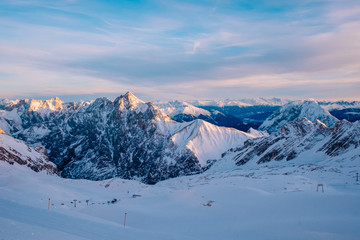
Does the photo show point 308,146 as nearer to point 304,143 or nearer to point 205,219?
point 304,143

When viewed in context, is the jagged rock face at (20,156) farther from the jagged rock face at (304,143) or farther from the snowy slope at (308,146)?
the snowy slope at (308,146)

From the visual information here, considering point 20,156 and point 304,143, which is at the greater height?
point 304,143

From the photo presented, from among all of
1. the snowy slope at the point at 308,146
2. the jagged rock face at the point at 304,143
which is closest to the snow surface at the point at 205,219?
the snowy slope at the point at 308,146

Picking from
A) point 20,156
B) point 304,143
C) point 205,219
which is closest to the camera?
point 205,219

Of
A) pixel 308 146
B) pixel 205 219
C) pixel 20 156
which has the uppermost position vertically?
pixel 308 146

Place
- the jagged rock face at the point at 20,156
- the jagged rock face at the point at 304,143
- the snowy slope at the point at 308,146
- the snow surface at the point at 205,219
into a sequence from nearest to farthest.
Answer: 1. the snow surface at the point at 205,219
2. the snowy slope at the point at 308,146
3. the jagged rock face at the point at 304,143
4. the jagged rock face at the point at 20,156

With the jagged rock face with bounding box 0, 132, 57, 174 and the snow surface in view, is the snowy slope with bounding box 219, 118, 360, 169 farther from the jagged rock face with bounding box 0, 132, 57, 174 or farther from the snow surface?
the jagged rock face with bounding box 0, 132, 57, 174

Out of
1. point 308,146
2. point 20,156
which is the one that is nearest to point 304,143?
point 308,146

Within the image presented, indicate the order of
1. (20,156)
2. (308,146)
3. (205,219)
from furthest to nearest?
(20,156) → (308,146) → (205,219)

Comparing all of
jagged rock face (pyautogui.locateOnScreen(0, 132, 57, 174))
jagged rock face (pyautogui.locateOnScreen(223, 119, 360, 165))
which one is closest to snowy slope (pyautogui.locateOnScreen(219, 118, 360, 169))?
jagged rock face (pyautogui.locateOnScreen(223, 119, 360, 165))
